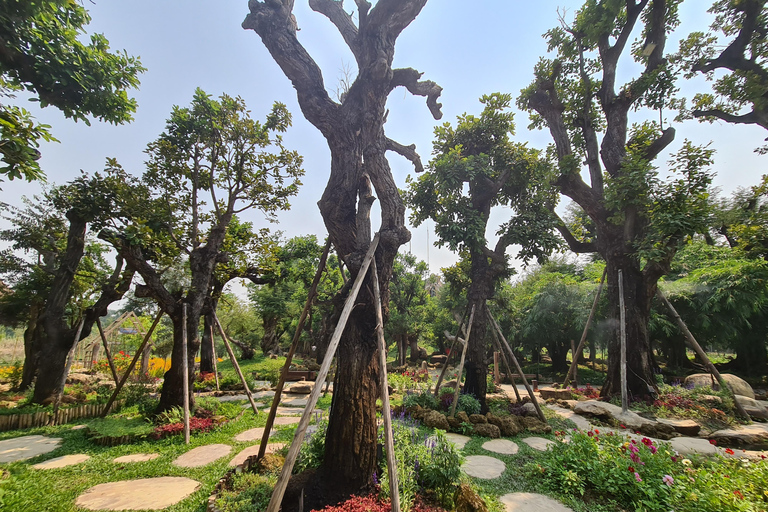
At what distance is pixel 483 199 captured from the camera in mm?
8531

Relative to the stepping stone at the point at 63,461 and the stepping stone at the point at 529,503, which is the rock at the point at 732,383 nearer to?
the stepping stone at the point at 529,503

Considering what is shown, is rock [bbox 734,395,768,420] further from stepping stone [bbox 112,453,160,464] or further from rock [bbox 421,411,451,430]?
stepping stone [bbox 112,453,160,464]

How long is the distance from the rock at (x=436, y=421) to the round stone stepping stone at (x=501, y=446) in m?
0.87

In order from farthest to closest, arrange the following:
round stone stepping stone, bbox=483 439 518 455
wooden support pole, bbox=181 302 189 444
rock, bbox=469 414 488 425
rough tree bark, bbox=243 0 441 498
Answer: rock, bbox=469 414 488 425 → wooden support pole, bbox=181 302 189 444 → round stone stepping stone, bbox=483 439 518 455 → rough tree bark, bbox=243 0 441 498

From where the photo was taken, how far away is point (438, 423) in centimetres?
625

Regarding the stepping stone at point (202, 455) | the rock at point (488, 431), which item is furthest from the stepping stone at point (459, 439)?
the stepping stone at point (202, 455)

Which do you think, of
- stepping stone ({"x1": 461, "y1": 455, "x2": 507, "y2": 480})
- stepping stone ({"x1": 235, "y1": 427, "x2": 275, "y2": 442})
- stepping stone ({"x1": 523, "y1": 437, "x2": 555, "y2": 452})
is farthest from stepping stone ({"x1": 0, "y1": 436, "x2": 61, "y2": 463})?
stepping stone ({"x1": 523, "y1": 437, "x2": 555, "y2": 452})

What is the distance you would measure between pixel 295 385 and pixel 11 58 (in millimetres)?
9946

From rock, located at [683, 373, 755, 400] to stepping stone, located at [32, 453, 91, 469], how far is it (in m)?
14.1

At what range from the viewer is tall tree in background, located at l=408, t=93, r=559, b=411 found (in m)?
7.88

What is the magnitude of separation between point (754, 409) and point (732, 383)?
1551 mm

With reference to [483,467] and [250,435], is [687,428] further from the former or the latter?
[250,435]

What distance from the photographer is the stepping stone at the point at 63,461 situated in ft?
14.7

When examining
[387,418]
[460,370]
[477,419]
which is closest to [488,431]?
[477,419]
